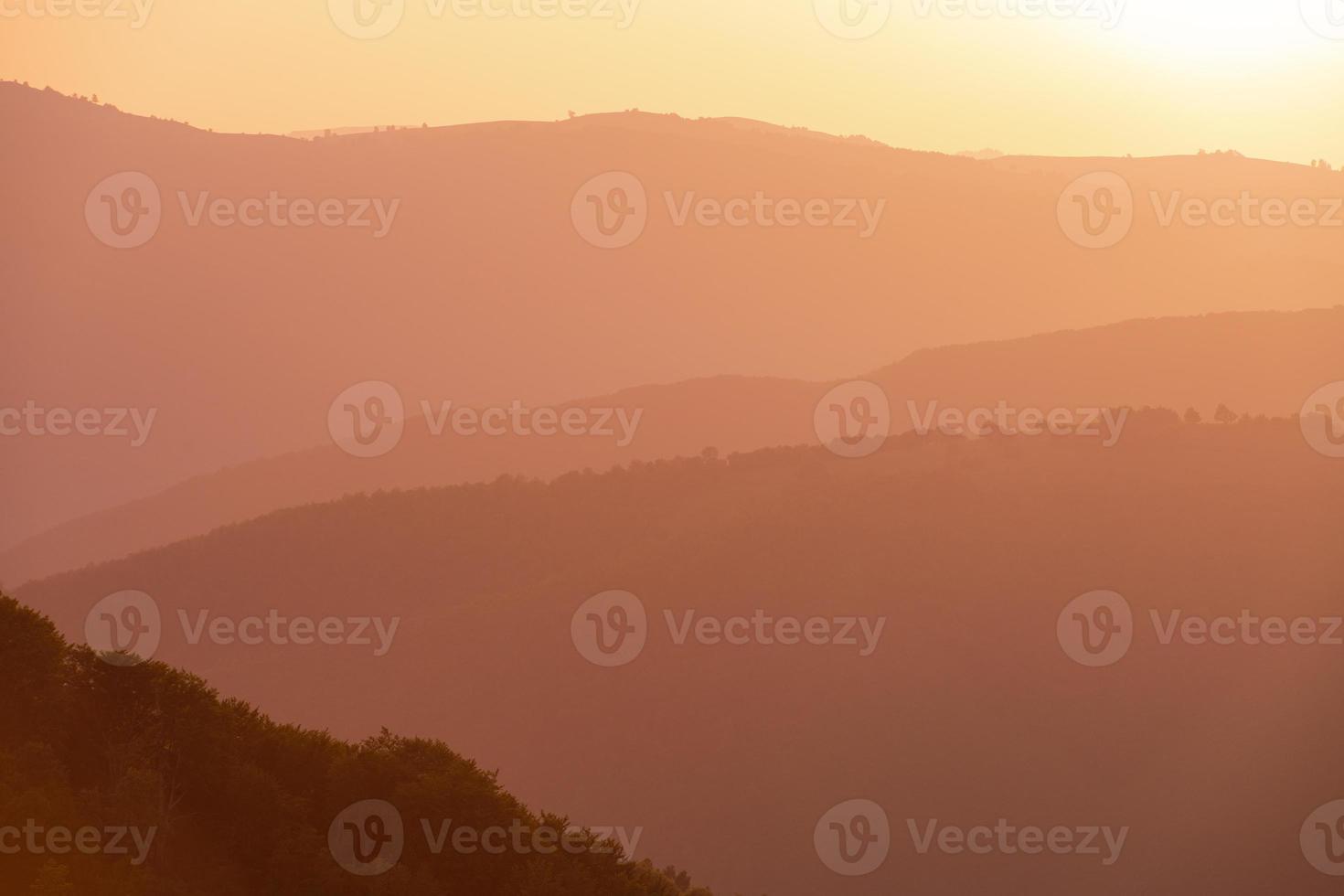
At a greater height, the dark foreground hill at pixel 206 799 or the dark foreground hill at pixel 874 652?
the dark foreground hill at pixel 874 652

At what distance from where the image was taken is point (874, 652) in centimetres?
9688

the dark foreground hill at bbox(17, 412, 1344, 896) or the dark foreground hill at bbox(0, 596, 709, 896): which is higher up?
the dark foreground hill at bbox(17, 412, 1344, 896)

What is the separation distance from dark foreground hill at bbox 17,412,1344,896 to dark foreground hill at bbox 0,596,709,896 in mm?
60428

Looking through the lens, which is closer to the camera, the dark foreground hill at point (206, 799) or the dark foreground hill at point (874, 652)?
the dark foreground hill at point (206, 799)

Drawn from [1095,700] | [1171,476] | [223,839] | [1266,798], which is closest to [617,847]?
[223,839]

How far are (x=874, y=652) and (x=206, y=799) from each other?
83.4 m

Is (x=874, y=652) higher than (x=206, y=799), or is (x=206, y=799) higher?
(x=874, y=652)

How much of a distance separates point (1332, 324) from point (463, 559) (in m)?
124

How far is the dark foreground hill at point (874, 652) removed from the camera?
264 ft

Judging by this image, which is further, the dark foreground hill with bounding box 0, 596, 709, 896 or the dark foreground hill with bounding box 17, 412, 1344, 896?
the dark foreground hill with bounding box 17, 412, 1344, 896

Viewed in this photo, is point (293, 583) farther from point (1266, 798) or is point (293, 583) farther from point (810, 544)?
point (1266, 798)

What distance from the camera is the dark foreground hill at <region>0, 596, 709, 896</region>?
14.5 metres

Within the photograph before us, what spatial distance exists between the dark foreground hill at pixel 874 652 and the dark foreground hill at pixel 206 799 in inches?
2379

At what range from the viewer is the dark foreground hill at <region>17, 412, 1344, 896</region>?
3167 inches
